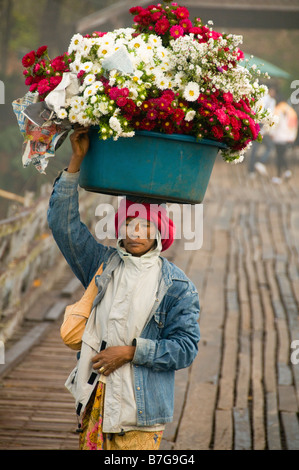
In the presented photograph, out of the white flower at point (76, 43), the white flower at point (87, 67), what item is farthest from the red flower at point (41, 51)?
the white flower at point (87, 67)

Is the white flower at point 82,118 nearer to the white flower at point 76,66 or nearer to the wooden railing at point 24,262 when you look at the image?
the white flower at point 76,66

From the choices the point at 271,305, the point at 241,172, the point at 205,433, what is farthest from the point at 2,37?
the point at 205,433

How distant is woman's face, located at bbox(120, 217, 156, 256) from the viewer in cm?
332

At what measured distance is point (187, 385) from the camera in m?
6.24

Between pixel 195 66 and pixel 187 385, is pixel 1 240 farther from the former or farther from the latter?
pixel 195 66

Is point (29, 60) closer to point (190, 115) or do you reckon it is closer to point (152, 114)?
point (152, 114)

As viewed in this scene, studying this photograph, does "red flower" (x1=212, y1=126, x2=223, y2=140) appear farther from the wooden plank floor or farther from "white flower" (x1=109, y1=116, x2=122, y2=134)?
the wooden plank floor

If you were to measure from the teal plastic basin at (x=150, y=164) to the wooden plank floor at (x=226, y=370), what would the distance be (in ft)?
7.91

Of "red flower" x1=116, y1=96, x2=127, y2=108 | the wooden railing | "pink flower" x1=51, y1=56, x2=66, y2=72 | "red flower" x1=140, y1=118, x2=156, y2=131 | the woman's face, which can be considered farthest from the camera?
the wooden railing

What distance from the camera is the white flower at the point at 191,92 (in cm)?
306

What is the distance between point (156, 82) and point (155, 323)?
43.3 inches

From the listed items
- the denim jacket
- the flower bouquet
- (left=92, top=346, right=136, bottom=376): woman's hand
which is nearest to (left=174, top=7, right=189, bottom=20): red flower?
the flower bouquet

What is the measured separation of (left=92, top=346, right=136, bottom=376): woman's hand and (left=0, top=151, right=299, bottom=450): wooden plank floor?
1883 mm

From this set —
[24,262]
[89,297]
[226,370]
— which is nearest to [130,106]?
[89,297]
